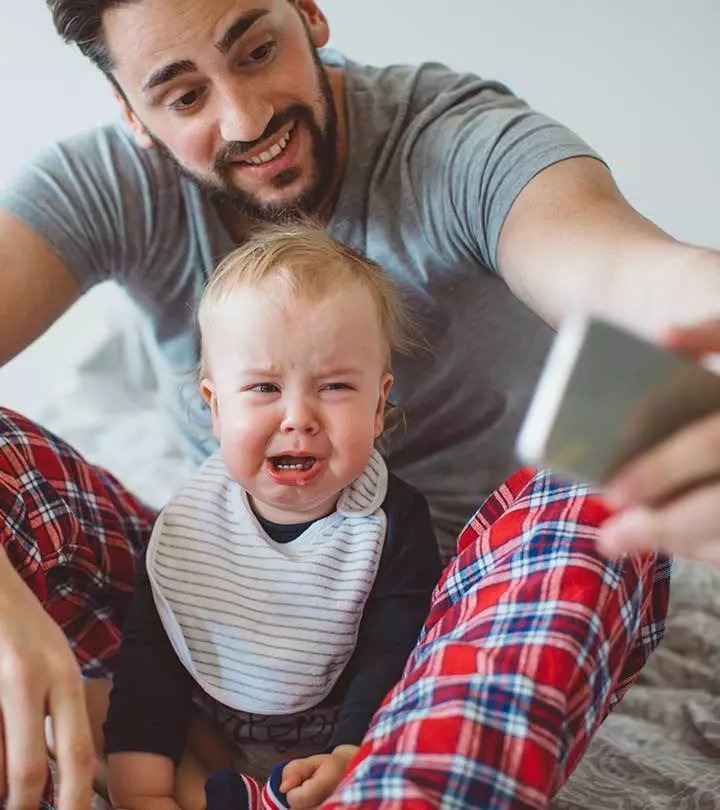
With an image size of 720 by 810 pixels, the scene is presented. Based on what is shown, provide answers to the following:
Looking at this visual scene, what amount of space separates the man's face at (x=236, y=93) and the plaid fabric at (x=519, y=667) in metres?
0.49

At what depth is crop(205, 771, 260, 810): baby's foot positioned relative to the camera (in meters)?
0.82

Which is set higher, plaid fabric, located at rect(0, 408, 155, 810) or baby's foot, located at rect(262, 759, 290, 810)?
plaid fabric, located at rect(0, 408, 155, 810)

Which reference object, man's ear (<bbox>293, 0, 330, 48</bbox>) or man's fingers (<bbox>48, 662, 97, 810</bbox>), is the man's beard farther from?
man's fingers (<bbox>48, 662, 97, 810</bbox>)

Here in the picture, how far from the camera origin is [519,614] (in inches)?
28.7

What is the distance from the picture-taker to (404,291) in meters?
1.13

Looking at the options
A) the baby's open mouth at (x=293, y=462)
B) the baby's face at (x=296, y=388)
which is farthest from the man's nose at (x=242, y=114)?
the baby's open mouth at (x=293, y=462)

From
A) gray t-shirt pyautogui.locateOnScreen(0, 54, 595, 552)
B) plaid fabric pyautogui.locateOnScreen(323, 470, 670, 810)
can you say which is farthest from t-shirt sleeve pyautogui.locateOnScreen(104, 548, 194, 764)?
gray t-shirt pyautogui.locateOnScreen(0, 54, 595, 552)

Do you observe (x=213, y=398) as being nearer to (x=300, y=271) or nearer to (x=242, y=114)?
(x=300, y=271)

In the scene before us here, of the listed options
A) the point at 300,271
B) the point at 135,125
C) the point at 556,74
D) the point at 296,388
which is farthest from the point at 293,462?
the point at 556,74

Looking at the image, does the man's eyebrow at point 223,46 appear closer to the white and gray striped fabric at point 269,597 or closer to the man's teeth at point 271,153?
the man's teeth at point 271,153

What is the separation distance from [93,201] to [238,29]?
0.94ft

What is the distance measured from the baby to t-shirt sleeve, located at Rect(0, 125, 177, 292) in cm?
26

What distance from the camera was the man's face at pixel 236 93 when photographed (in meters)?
0.99

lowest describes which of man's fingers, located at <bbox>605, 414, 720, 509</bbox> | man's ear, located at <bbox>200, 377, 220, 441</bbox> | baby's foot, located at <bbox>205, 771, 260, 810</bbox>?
baby's foot, located at <bbox>205, 771, 260, 810</bbox>
